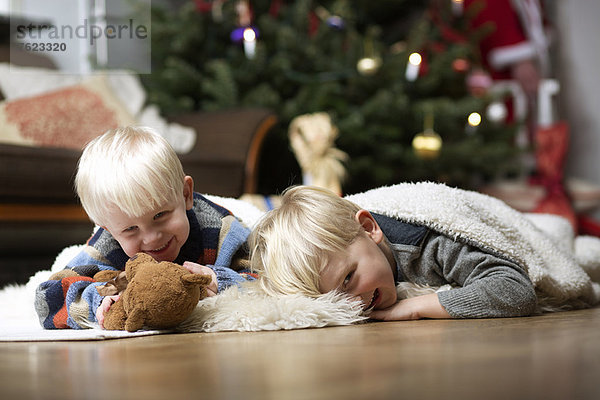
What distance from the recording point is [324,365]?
0.56 metres

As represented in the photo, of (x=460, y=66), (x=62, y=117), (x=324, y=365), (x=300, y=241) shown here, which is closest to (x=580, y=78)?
(x=460, y=66)

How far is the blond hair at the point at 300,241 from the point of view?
2.97ft

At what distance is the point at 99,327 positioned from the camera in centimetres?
90

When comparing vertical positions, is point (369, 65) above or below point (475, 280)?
above

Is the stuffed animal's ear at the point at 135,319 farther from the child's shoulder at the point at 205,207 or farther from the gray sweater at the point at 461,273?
the gray sweater at the point at 461,273

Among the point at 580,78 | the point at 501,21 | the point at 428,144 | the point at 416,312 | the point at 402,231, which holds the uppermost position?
the point at 501,21

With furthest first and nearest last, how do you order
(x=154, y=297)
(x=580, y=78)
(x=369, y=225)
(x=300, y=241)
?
(x=580, y=78) < (x=369, y=225) < (x=300, y=241) < (x=154, y=297)

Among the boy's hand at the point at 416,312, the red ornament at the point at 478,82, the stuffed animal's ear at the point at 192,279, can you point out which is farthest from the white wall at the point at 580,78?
the stuffed animal's ear at the point at 192,279

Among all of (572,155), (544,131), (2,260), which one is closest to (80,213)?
(2,260)

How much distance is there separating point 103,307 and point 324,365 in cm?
43

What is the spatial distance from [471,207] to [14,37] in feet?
7.01

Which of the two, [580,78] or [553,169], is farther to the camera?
[580,78]

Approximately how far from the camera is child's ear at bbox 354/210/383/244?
100cm

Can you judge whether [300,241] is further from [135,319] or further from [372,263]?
[135,319]
